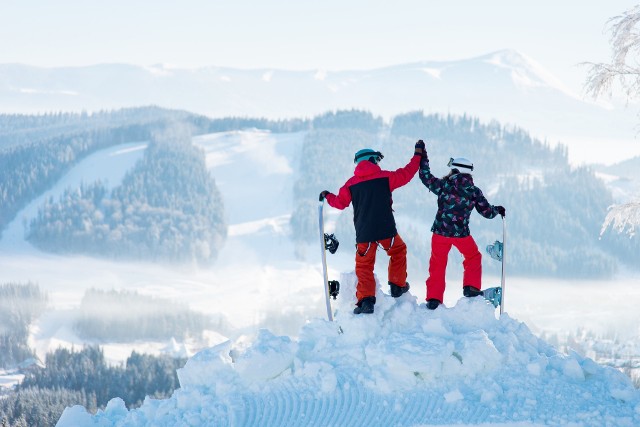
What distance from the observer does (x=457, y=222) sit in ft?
32.8

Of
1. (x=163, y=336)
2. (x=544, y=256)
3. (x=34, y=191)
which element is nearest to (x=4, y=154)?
(x=34, y=191)

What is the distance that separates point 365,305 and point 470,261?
177 centimetres

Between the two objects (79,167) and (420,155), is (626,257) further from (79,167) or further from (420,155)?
(420,155)

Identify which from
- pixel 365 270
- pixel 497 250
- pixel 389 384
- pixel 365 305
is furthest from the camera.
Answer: pixel 497 250

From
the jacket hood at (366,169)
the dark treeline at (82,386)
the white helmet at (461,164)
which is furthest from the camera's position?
the dark treeline at (82,386)

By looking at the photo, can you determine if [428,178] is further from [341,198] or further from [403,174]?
[341,198]

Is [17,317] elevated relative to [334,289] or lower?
lower

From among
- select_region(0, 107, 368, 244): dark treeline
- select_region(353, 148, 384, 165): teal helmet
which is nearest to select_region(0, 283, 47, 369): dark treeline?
select_region(0, 107, 368, 244): dark treeline

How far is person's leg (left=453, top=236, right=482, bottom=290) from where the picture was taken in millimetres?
10016

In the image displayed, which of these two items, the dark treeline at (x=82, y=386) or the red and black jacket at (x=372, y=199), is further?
the dark treeline at (x=82, y=386)

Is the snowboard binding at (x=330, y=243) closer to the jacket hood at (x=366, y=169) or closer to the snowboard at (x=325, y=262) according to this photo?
the snowboard at (x=325, y=262)

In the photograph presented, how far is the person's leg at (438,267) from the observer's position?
9.86m

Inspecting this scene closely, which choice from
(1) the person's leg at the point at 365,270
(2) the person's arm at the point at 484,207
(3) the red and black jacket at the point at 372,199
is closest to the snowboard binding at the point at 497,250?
(2) the person's arm at the point at 484,207

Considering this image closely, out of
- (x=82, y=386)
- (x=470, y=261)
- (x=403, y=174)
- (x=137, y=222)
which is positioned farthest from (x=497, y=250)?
(x=137, y=222)
